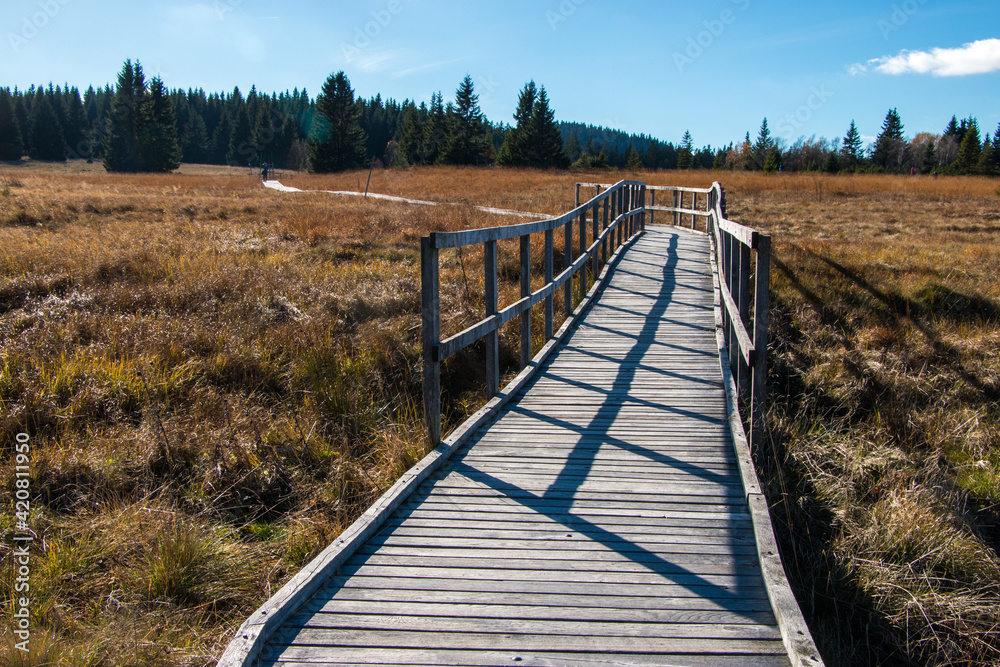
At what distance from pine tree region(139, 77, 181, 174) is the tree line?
10 centimetres

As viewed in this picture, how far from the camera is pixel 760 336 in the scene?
171 inches

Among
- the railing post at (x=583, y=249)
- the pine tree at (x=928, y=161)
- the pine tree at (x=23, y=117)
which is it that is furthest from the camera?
the pine tree at (x=23, y=117)

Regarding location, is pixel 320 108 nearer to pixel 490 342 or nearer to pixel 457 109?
pixel 457 109

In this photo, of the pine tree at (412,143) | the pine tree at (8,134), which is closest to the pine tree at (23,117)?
the pine tree at (8,134)

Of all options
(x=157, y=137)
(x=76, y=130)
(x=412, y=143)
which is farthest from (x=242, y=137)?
(x=412, y=143)

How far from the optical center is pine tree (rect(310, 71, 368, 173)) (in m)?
57.2

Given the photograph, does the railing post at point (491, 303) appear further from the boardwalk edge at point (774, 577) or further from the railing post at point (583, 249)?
the railing post at point (583, 249)

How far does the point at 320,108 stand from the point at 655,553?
6083cm

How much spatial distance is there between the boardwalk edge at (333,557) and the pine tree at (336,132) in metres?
57.1

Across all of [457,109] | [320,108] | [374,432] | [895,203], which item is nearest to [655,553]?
[374,432]

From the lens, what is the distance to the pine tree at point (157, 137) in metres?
61.2

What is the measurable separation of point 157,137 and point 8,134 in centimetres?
3301

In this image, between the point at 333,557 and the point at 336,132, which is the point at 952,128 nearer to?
the point at 336,132

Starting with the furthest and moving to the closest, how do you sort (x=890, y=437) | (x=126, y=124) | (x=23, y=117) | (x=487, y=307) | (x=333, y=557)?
1. (x=23, y=117)
2. (x=126, y=124)
3. (x=890, y=437)
4. (x=487, y=307)
5. (x=333, y=557)
